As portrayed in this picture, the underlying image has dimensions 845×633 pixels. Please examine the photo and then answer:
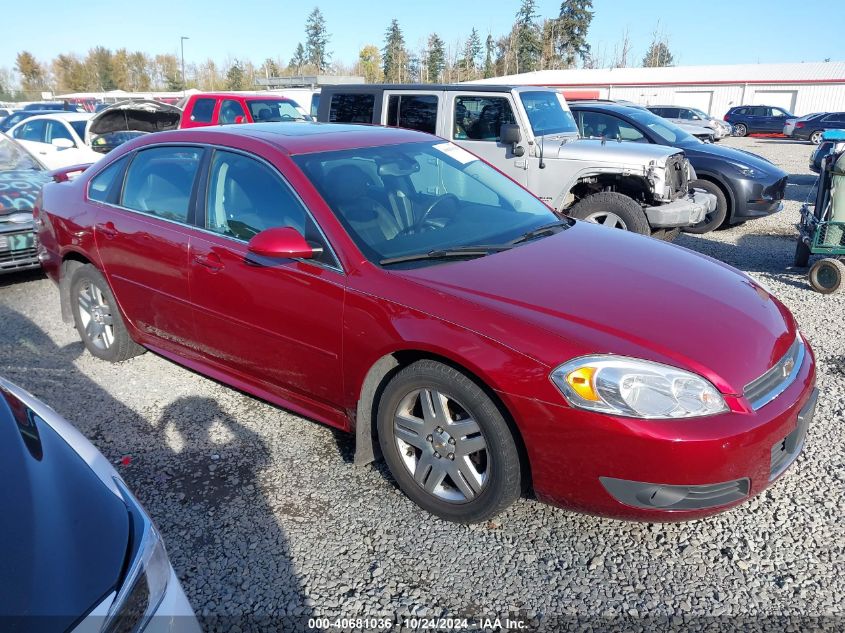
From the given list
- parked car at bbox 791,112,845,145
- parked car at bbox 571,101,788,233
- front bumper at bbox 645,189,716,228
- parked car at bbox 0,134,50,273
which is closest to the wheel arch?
parked car at bbox 0,134,50,273

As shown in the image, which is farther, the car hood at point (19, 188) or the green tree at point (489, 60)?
the green tree at point (489, 60)

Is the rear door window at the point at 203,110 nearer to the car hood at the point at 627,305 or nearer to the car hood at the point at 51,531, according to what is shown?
the car hood at the point at 627,305

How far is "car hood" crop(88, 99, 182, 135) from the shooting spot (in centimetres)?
1215

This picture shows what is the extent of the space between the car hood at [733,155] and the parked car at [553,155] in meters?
1.36

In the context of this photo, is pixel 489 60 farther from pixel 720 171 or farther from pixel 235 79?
pixel 720 171

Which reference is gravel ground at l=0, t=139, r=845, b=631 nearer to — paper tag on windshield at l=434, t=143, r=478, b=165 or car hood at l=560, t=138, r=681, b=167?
paper tag on windshield at l=434, t=143, r=478, b=165

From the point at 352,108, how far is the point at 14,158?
402cm

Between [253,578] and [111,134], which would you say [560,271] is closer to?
[253,578]

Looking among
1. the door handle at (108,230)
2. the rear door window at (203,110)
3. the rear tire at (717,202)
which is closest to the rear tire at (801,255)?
the rear tire at (717,202)

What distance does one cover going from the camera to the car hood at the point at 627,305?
254 cm

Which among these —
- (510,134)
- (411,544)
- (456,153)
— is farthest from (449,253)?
(510,134)

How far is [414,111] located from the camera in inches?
316

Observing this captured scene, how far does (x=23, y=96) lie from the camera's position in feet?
185

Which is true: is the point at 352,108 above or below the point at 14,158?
above
